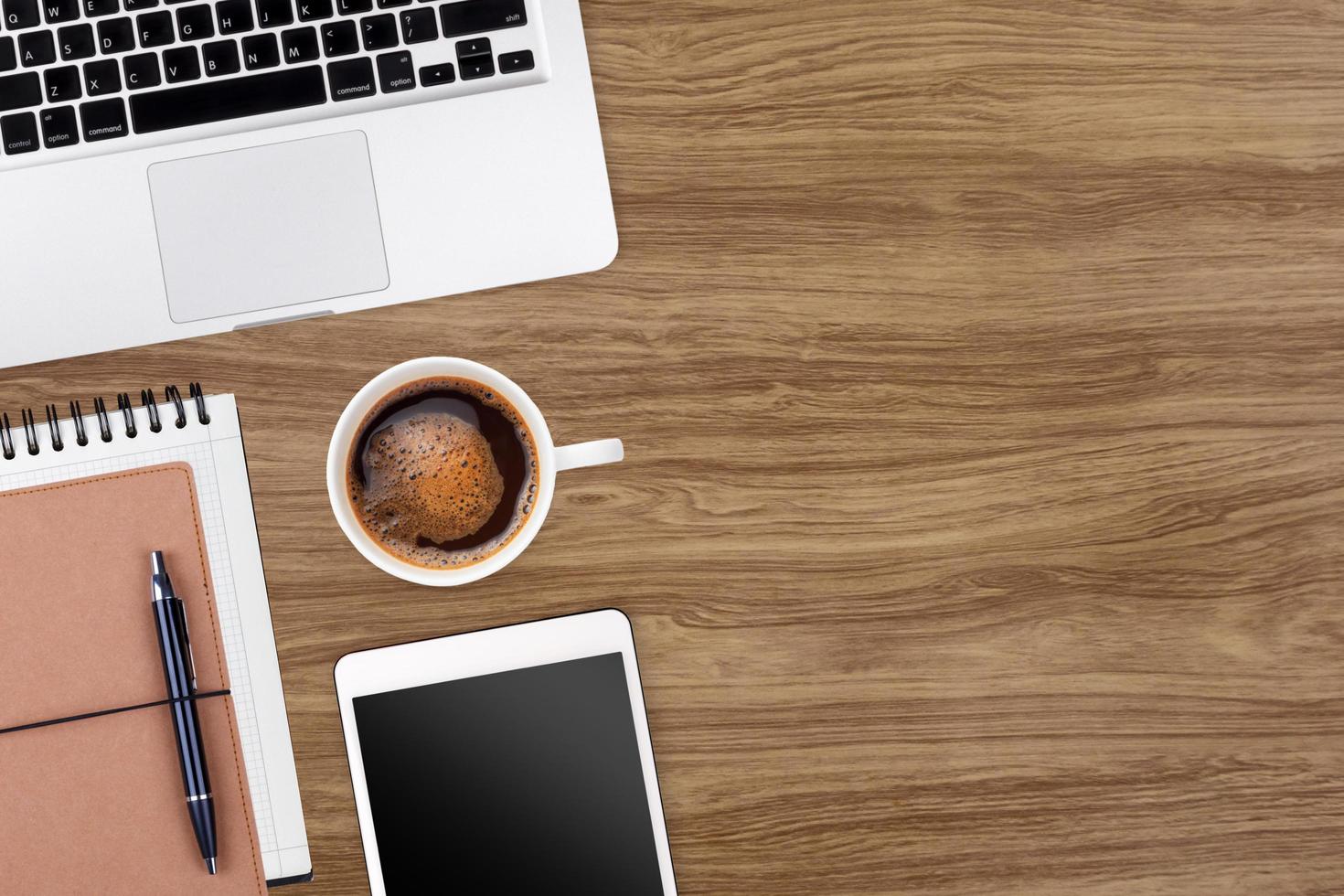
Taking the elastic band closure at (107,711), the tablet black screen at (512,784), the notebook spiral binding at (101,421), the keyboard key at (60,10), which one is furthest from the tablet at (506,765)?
the keyboard key at (60,10)

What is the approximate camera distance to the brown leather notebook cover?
0.76m

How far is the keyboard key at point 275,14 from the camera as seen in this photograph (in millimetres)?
777

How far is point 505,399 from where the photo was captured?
74 cm

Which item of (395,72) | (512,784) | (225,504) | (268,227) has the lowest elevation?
(512,784)

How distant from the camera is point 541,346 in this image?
81cm

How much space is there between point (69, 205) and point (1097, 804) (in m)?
0.92

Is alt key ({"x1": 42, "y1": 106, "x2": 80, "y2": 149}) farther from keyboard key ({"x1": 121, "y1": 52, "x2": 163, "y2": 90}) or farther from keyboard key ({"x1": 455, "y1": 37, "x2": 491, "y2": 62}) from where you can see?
keyboard key ({"x1": 455, "y1": 37, "x2": 491, "y2": 62})

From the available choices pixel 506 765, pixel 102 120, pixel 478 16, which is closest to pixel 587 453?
pixel 506 765

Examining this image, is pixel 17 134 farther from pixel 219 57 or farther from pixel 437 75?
pixel 437 75

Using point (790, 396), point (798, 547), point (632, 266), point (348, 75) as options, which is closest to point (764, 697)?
point (798, 547)

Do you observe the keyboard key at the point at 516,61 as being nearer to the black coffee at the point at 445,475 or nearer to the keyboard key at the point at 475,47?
the keyboard key at the point at 475,47

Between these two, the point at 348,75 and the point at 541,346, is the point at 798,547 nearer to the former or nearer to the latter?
the point at 541,346

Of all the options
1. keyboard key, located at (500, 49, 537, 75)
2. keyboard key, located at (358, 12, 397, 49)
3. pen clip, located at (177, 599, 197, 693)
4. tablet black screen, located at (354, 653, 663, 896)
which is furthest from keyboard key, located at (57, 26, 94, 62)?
tablet black screen, located at (354, 653, 663, 896)

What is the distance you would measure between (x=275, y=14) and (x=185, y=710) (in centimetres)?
53
